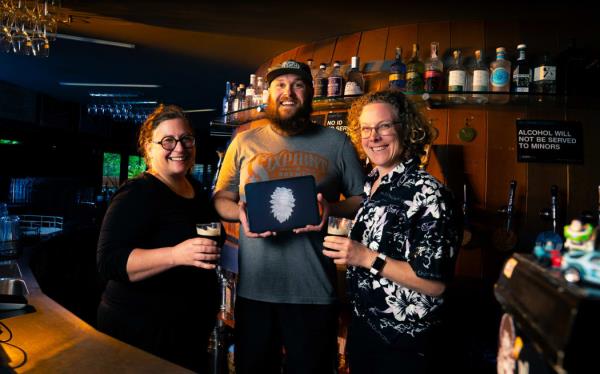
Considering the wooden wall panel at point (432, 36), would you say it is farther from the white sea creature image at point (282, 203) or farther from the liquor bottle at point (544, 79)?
the white sea creature image at point (282, 203)

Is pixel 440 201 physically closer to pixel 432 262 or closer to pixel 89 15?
pixel 432 262

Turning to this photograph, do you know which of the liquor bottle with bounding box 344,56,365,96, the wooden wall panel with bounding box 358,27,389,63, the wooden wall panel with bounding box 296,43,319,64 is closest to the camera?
the liquor bottle with bounding box 344,56,365,96

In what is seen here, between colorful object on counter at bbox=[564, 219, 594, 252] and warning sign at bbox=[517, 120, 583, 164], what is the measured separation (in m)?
2.63

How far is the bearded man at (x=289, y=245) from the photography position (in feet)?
6.48

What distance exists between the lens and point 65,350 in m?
1.38

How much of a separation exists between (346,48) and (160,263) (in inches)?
108

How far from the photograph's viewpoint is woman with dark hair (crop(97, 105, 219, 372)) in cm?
166

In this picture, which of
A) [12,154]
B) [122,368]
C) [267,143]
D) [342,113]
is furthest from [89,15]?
[12,154]

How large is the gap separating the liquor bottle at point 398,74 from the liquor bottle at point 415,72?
1.6 inches

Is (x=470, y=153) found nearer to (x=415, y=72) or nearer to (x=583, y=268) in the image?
(x=415, y=72)

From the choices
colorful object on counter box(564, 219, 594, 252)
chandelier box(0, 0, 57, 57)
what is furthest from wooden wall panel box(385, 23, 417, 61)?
colorful object on counter box(564, 219, 594, 252)

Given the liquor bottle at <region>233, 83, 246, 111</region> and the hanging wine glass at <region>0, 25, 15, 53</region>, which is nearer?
the hanging wine glass at <region>0, 25, 15, 53</region>

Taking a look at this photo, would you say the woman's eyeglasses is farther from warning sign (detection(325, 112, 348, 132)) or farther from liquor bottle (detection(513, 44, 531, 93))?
warning sign (detection(325, 112, 348, 132))

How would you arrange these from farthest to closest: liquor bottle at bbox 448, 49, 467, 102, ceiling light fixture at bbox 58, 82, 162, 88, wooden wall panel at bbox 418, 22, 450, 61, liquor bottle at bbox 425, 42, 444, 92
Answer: ceiling light fixture at bbox 58, 82, 162, 88, wooden wall panel at bbox 418, 22, 450, 61, liquor bottle at bbox 425, 42, 444, 92, liquor bottle at bbox 448, 49, 467, 102
